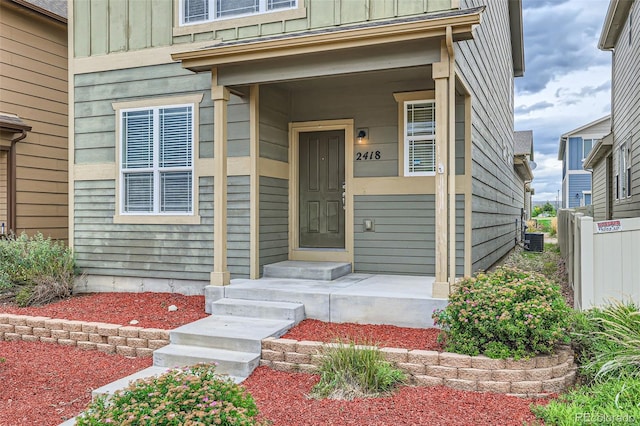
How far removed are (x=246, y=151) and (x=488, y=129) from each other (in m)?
4.69

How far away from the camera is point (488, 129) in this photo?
30.1ft

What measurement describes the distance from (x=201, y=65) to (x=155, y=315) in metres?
3.27

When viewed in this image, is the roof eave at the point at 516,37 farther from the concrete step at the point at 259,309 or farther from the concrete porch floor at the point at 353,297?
the concrete step at the point at 259,309

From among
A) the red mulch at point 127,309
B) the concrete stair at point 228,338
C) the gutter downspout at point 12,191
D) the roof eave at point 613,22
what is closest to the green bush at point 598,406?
the concrete stair at point 228,338

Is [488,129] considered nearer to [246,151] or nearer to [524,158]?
[246,151]

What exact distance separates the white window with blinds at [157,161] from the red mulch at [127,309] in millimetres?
1330

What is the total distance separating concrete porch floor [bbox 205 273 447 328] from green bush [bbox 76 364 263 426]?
2808 mm

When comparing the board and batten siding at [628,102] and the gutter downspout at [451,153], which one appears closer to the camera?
the gutter downspout at [451,153]

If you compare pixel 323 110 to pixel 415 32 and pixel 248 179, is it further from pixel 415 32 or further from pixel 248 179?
pixel 415 32

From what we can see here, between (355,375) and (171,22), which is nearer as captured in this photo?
(355,375)

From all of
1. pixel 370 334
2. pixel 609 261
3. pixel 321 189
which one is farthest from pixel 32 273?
pixel 609 261

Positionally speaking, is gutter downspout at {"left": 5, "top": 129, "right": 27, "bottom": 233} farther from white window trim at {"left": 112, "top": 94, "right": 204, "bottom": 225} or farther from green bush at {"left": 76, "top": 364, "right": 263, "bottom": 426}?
green bush at {"left": 76, "top": 364, "right": 263, "bottom": 426}

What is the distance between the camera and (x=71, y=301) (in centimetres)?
730

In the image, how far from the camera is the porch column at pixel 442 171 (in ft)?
17.7
